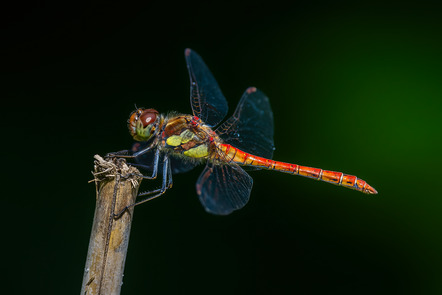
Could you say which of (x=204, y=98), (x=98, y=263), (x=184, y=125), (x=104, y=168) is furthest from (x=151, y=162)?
(x=98, y=263)

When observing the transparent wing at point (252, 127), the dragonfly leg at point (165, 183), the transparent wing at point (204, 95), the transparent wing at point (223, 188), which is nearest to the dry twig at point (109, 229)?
the dragonfly leg at point (165, 183)

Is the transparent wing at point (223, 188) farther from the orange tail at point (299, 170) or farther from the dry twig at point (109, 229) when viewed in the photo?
the dry twig at point (109, 229)

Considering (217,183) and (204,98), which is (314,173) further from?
(204,98)

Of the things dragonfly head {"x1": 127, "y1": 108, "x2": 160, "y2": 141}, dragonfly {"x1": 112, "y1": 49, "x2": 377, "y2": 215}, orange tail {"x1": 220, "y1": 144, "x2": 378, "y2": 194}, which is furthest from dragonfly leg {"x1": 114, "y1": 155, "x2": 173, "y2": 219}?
orange tail {"x1": 220, "y1": 144, "x2": 378, "y2": 194}

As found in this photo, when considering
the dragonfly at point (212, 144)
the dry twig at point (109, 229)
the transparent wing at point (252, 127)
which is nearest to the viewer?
the dry twig at point (109, 229)

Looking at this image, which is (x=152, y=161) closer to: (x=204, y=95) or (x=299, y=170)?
(x=204, y=95)

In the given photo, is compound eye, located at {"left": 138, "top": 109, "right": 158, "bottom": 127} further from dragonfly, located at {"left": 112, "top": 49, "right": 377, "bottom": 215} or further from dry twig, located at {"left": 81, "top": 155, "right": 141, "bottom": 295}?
dry twig, located at {"left": 81, "top": 155, "right": 141, "bottom": 295}
